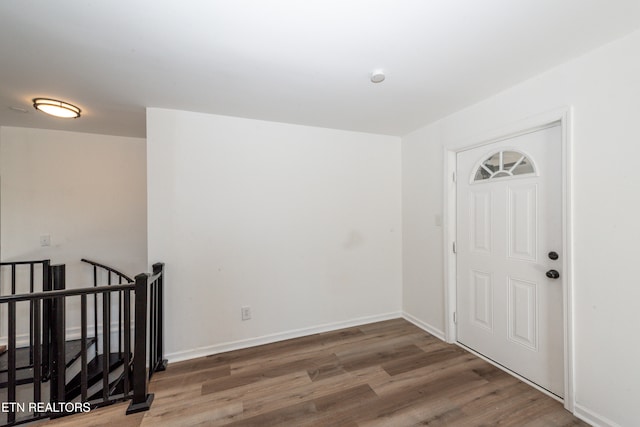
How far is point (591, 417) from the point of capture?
60.8 inches

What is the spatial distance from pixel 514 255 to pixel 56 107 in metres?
4.05

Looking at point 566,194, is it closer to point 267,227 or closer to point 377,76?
point 377,76

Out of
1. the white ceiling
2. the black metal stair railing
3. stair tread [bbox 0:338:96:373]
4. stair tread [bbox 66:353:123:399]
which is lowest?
stair tread [bbox 66:353:123:399]

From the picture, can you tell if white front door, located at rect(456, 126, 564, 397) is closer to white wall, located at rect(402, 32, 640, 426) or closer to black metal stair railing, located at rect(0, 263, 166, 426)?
white wall, located at rect(402, 32, 640, 426)

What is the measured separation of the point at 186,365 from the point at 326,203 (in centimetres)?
202

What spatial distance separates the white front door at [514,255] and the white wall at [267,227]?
90 cm

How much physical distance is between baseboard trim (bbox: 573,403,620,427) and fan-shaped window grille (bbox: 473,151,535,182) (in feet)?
5.18

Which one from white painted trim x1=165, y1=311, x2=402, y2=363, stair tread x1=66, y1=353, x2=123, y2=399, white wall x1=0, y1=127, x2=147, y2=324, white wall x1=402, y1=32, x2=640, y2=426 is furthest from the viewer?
white wall x1=0, y1=127, x2=147, y2=324

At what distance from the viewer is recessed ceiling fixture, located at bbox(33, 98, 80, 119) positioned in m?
2.13

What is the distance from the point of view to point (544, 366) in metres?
1.84

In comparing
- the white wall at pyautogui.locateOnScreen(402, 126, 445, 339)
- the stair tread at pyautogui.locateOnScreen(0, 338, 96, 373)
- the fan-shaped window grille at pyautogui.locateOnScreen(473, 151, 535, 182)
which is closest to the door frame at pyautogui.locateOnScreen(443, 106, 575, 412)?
the fan-shaped window grille at pyautogui.locateOnScreen(473, 151, 535, 182)

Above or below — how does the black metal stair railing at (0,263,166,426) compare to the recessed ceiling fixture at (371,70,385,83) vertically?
below

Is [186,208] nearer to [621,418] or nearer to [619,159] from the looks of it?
[619,159]

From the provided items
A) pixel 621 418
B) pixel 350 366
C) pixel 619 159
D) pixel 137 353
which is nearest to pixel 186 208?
pixel 137 353
